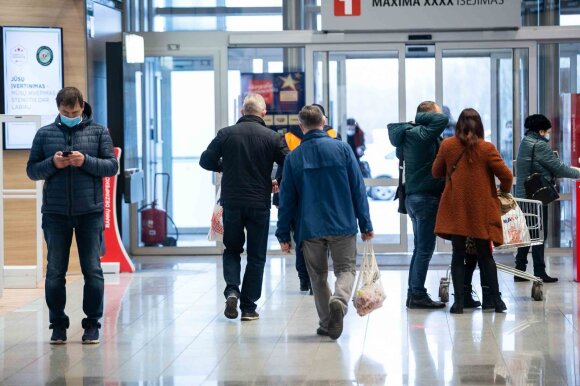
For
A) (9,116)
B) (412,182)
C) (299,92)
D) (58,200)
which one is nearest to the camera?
(58,200)

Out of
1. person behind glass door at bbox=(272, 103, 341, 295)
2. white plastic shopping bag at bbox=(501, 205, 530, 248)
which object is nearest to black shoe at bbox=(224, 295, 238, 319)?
person behind glass door at bbox=(272, 103, 341, 295)

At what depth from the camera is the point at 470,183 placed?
8.05 metres

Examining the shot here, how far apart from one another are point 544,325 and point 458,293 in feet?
2.38

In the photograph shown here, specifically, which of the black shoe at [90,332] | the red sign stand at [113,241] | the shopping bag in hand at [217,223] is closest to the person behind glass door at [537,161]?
the shopping bag in hand at [217,223]

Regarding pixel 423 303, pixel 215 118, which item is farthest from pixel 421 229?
pixel 215 118

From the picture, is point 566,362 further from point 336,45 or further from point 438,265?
point 336,45

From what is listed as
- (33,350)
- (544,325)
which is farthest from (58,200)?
(544,325)

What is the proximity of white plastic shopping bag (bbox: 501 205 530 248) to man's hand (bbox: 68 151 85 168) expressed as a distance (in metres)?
3.17

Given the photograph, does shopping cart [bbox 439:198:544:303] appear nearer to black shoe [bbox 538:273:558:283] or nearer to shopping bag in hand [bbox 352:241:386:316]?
black shoe [bbox 538:273:558:283]

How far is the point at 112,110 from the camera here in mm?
12422

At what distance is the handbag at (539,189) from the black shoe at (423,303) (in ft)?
5.33

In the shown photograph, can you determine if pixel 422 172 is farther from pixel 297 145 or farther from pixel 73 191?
pixel 73 191

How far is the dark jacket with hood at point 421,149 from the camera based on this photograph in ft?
27.6

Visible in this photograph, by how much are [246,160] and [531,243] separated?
2.44 meters
